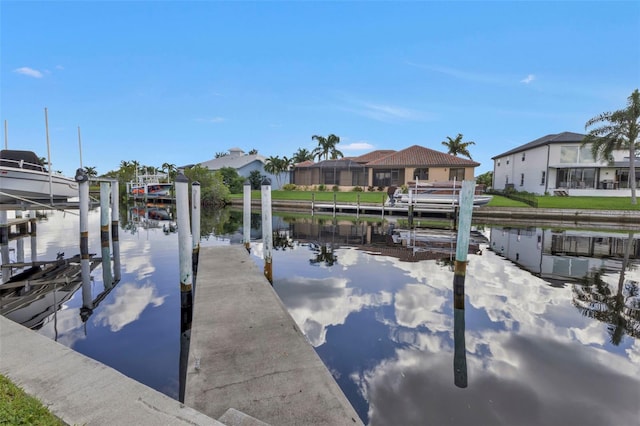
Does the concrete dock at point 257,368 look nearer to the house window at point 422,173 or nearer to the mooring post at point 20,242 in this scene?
the mooring post at point 20,242

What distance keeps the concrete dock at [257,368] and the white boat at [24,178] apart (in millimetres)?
11080

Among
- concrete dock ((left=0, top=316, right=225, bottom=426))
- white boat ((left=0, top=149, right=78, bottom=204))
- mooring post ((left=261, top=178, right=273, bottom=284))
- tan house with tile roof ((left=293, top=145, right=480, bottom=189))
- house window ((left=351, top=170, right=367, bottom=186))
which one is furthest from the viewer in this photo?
house window ((left=351, top=170, right=367, bottom=186))

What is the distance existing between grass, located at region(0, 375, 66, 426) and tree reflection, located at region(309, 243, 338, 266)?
10461mm

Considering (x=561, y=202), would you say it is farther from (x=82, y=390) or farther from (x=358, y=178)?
(x=82, y=390)

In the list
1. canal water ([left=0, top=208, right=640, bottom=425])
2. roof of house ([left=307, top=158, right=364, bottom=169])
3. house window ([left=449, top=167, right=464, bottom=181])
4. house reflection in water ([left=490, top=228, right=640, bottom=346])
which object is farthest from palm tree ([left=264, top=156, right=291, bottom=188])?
canal water ([left=0, top=208, right=640, bottom=425])

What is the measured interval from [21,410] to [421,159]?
43335 millimetres

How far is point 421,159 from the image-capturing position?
42688 millimetres

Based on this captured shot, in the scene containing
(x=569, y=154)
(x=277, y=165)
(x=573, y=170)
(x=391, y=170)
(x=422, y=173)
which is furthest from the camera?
(x=277, y=165)

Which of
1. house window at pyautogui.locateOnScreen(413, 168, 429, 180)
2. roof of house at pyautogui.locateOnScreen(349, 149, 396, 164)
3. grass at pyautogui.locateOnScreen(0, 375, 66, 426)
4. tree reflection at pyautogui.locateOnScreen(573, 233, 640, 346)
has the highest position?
roof of house at pyautogui.locateOnScreen(349, 149, 396, 164)

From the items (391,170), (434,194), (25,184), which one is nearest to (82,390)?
(25,184)

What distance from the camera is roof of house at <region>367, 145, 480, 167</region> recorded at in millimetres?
40719

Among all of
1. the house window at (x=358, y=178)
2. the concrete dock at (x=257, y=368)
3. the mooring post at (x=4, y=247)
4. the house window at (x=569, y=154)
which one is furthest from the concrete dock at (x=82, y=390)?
the house window at (x=358, y=178)

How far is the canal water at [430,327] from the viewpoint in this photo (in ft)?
16.0

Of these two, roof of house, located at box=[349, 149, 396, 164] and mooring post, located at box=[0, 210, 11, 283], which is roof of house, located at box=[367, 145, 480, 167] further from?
mooring post, located at box=[0, 210, 11, 283]
